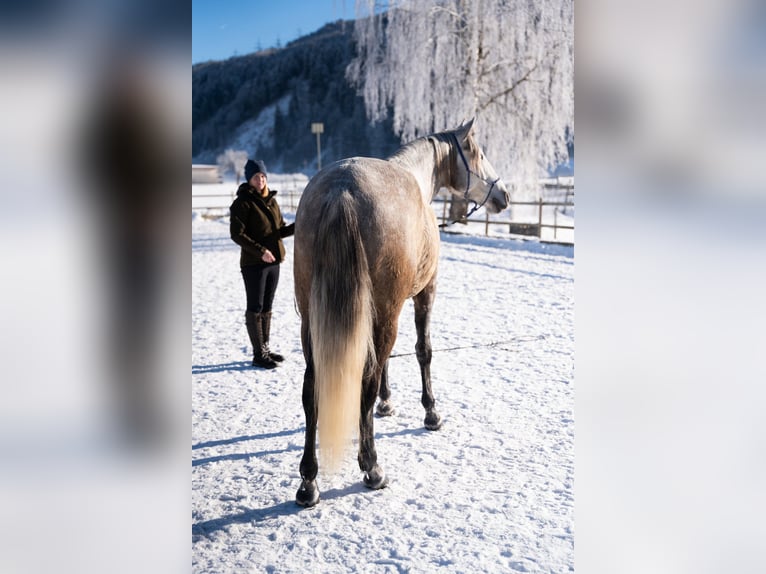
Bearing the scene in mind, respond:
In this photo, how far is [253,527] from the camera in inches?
91.0

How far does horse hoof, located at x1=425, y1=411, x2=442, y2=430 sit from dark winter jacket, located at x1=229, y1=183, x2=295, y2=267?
71.3 inches

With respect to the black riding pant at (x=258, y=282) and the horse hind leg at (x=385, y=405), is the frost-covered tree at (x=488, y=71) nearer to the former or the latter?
the black riding pant at (x=258, y=282)

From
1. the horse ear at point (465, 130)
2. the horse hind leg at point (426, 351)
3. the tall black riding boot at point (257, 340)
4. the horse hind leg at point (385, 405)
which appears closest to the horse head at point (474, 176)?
the horse ear at point (465, 130)

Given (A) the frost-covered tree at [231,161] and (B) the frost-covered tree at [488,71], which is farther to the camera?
(A) the frost-covered tree at [231,161]

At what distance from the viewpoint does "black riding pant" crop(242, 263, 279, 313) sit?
438 centimetres

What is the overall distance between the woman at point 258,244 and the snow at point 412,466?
31 centimetres

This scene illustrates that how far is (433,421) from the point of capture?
3258 mm

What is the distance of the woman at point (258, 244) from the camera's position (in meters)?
4.23

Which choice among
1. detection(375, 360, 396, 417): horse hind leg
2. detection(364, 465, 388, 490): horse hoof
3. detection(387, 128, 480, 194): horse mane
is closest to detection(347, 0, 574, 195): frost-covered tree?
detection(387, 128, 480, 194): horse mane

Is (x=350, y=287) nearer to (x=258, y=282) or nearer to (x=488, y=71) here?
(x=258, y=282)

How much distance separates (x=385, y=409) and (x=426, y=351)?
474 mm

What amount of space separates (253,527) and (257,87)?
292ft
